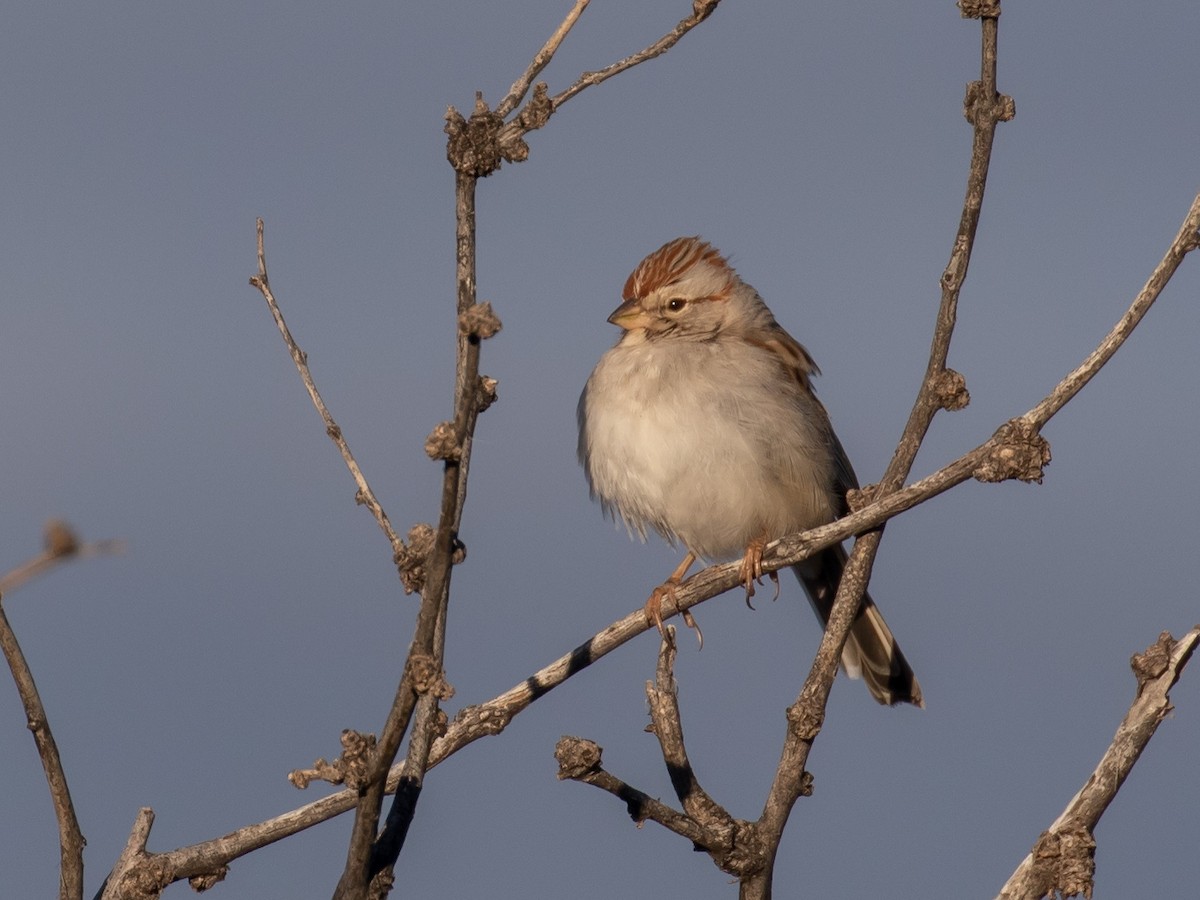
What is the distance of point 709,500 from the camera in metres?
7.02

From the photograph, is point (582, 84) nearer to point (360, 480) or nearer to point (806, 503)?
point (360, 480)

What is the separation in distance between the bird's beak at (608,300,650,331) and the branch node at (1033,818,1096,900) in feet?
14.7

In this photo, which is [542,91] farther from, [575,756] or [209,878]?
[209,878]

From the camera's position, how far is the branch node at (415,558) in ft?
10.3

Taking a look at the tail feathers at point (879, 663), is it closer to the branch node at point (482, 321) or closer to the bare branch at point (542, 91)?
the bare branch at point (542, 91)

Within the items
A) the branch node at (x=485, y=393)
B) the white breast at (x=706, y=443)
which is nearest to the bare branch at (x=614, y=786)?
the branch node at (x=485, y=393)

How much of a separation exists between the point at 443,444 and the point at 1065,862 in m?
1.88

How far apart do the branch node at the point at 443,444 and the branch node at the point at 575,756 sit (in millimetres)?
1203

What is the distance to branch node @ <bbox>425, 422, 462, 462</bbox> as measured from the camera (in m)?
2.74

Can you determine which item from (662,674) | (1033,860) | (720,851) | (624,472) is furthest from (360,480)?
(624,472)

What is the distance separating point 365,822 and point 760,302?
5565mm

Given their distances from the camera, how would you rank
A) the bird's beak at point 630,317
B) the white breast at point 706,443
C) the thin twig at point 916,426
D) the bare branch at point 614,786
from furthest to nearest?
1. the bird's beak at point 630,317
2. the white breast at point 706,443
3. the thin twig at point 916,426
4. the bare branch at point 614,786

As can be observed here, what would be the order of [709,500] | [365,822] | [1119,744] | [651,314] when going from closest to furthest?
[365,822] < [1119,744] < [709,500] < [651,314]

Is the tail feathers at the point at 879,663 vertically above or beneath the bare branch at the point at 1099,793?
above
